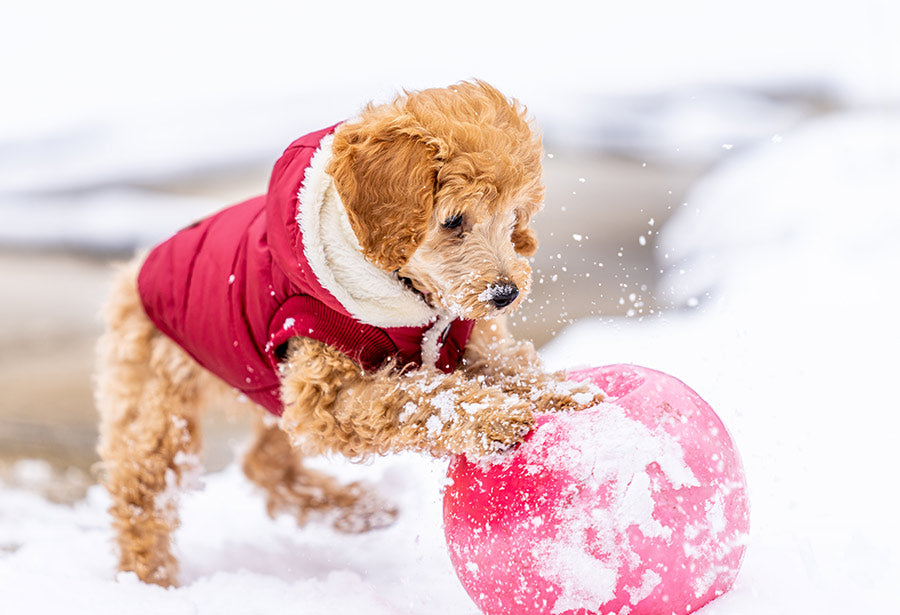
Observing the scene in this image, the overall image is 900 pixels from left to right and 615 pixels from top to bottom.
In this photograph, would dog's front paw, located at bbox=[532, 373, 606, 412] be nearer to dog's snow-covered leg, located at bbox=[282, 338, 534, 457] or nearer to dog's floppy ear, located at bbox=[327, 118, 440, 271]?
dog's snow-covered leg, located at bbox=[282, 338, 534, 457]

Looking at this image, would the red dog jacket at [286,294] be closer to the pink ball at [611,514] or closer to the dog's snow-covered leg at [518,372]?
the dog's snow-covered leg at [518,372]

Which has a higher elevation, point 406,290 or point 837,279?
point 406,290

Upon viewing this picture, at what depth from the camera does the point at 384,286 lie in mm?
2416

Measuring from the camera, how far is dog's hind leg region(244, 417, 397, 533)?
3.59 meters

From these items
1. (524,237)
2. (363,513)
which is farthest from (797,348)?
(363,513)

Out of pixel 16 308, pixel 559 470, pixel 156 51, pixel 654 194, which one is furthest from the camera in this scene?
pixel 156 51

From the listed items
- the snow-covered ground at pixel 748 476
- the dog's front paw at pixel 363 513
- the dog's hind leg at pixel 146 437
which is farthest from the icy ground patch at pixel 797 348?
the dog's hind leg at pixel 146 437

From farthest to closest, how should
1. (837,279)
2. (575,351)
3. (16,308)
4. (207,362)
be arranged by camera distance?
(16,308) < (837,279) < (575,351) < (207,362)

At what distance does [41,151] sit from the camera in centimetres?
748

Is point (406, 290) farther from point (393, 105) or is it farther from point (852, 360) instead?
point (852, 360)

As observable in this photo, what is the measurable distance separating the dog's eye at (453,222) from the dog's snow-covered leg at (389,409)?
16.2 inches

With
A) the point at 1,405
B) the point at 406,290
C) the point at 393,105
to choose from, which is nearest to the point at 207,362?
the point at 406,290

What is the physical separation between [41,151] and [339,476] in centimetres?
512

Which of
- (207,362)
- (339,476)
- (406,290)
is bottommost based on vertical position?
(339,476)
